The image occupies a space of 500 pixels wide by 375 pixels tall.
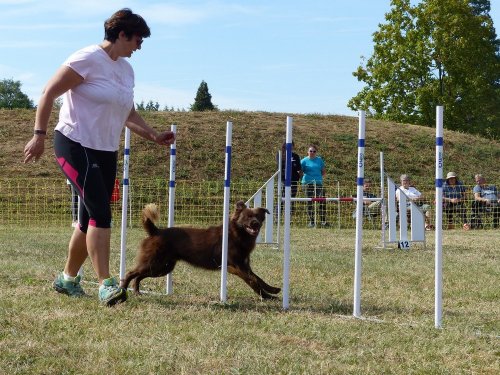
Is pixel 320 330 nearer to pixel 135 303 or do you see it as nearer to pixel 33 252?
pixel 135 303

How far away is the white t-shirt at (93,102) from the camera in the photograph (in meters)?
4.49

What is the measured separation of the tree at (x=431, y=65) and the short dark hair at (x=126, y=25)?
1173 inches

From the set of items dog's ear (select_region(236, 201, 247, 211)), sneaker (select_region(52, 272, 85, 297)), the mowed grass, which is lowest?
the mowed grass

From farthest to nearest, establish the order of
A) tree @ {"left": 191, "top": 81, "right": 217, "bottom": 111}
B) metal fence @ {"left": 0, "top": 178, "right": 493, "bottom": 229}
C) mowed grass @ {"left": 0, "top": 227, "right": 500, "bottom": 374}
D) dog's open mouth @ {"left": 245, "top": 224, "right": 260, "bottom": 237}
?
tree @ {"left": 191, "top": 81, "right": 217, "bottom": 111}, metal fence @ {"left": 0, "top": 178, "right": 493, "bottom": 229}, dog's open mouth @ {"left": 245, "top": 224, "right": 260, "bottom": 237}, mowed grass @ {"left": 0, "top": 227, "right": 500, "bottom": 374}

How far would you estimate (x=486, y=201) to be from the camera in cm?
1549

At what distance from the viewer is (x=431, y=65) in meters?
33.8

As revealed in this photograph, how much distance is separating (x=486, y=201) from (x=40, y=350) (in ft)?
44.7

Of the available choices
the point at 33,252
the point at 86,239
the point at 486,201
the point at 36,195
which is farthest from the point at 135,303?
the point at 36,195

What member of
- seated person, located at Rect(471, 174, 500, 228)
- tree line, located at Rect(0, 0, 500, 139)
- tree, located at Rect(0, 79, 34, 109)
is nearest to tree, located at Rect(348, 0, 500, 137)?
tree line, located at Rect(0, 0, 500, 139)

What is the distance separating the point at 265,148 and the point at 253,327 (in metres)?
20.1

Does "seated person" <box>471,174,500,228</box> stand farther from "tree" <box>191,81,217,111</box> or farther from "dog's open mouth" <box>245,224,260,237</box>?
"tree" <box>191,81,217,111</box>

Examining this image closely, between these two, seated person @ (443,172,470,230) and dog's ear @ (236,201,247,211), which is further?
seated person @ (443,172,470,230)

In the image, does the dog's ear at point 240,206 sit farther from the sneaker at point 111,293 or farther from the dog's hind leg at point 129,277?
the sneaker at point 111,293

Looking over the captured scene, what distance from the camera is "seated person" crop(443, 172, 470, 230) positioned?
48.4 ft
